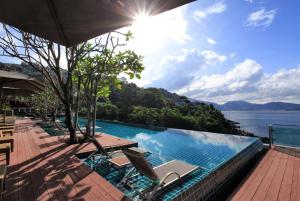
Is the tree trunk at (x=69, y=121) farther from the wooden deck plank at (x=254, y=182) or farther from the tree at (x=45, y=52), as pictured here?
the wooden deck plank at (x=254, y=182)

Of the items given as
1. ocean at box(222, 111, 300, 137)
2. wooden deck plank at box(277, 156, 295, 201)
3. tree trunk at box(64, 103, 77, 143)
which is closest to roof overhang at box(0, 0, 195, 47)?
wooden deck plank at box(277, 156, 295, 201)

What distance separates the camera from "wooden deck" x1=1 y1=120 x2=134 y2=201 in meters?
3.13

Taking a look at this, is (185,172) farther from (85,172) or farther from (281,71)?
(281,71)

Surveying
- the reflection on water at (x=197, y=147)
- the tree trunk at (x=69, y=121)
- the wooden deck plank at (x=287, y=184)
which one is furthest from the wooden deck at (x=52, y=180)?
the wooden deck plank at (x=287, y=184)

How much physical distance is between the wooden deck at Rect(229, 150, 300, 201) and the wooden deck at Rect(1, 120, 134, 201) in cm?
280

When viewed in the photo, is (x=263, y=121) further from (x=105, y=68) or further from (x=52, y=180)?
(x=52, y=180)

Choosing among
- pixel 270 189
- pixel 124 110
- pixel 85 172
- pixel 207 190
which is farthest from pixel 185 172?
pixel 124 110

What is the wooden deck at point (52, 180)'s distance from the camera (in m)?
3.13

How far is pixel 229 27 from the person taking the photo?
390 inches

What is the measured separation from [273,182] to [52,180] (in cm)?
511

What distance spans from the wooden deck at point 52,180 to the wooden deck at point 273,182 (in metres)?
2.80

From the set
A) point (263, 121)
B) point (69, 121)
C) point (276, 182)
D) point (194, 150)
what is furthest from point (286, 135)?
point (263, 121)

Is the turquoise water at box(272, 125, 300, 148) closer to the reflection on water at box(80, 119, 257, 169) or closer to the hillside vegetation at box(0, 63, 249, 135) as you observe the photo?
the reflection on water at box(80, 119, 257, 169)

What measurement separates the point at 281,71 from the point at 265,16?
13435 mm
